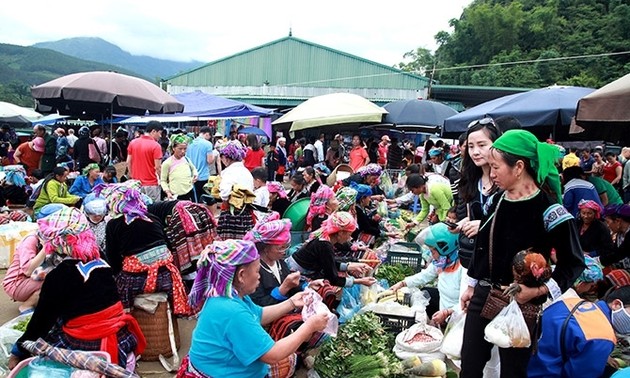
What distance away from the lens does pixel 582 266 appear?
2.45m

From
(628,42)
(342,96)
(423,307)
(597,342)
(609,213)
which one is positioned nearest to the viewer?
(597,342)

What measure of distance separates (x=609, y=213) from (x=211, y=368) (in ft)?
16.0

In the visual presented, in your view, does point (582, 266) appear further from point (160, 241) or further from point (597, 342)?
point (160, 241)

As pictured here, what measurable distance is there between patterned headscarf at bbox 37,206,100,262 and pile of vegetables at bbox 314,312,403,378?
Answer: 1.72 m

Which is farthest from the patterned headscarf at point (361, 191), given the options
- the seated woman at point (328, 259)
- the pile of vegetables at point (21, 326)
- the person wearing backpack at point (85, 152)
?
the person wearing backpack at point (85, 152)

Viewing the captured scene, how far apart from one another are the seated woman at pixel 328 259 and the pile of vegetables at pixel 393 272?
1.21 m

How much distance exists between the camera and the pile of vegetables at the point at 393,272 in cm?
560

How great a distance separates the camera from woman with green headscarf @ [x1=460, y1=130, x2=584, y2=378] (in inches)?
95.5

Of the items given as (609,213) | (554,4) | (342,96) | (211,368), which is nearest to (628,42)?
(554,4)

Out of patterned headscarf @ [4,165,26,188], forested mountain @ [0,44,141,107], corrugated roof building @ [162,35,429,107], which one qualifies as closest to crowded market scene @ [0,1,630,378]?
patterned headscarf @ [4,165,26,188]

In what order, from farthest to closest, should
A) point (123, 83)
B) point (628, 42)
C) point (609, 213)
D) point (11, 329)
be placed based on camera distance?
point (628, 42) < point (123, 83) < point (609, 213) < point (11, 329)

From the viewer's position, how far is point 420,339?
398 cm

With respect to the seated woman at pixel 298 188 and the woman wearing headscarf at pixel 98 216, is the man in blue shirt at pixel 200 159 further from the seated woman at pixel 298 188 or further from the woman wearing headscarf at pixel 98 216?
the woman wearing headscarf at pixel 98 216

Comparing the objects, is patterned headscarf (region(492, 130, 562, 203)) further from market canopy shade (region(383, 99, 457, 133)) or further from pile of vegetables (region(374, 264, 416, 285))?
market canopy shade (region(383, 99, 457, 133))
